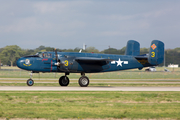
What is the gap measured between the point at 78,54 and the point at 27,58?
6.20m

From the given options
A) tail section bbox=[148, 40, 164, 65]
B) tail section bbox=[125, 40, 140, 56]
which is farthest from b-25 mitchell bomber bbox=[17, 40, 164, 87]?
tail section bbox=[125, 40, 140, 56]

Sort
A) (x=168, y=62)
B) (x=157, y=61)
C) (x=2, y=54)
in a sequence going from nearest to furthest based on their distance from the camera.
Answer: (x=157, y=61), (x=2, y=54), (x=168, y=62)

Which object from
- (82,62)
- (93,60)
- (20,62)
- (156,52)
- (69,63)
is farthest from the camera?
(156,52)

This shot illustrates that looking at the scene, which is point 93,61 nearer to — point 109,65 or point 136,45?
point 109,65

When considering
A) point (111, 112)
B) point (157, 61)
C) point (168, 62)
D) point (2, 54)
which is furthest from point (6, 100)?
point (168, 62)

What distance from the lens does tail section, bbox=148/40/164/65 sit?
33781mm

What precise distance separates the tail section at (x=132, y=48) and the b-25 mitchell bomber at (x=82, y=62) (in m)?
0.91

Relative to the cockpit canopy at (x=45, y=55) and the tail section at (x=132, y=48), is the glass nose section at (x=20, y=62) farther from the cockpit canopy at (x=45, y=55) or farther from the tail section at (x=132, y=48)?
the tail section at (x=132, y=48)

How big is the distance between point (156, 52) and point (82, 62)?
34.6 feet

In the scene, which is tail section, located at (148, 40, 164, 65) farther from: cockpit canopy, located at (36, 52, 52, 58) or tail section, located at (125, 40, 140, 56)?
cockpit canopy, located at (36, 52, 52, 58)

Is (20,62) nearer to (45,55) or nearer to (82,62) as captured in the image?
(45,55)

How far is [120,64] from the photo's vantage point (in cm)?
3272

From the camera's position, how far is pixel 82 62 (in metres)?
30.3

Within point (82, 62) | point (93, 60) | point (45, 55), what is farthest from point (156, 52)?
point (45, 55)
